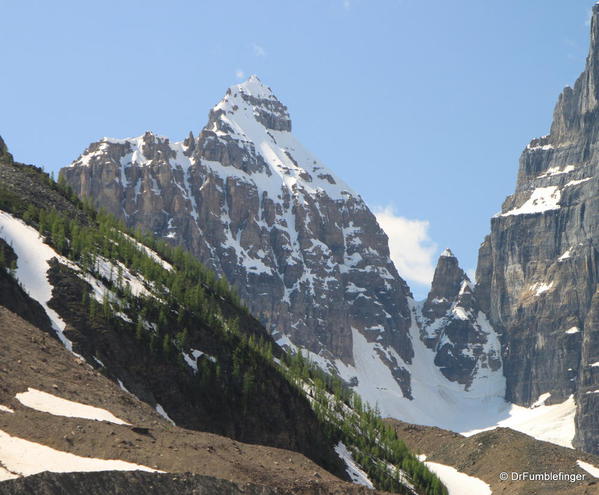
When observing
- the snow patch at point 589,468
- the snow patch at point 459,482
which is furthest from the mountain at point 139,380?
the snow patch at point 589,468

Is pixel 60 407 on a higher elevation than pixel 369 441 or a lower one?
lower

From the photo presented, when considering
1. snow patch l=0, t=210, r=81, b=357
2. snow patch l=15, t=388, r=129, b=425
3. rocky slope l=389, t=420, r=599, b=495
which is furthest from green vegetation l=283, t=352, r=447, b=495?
snow patch l=15, t=388, r=129, b=425

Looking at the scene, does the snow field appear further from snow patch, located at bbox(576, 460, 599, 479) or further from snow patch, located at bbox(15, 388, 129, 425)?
snow patch, located at bbox(576, 460, 599, 479)

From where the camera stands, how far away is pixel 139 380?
8625cm

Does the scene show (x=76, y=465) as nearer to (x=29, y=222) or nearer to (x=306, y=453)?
(x=306, y=453)

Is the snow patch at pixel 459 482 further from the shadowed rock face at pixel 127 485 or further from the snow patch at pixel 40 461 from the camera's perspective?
the shadowed rock face at pixel 127 485

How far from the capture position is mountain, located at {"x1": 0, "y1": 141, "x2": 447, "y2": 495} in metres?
50.9

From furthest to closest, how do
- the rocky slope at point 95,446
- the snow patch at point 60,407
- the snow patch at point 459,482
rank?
1. the snow patch at point 459,482
2. the snow patch at point 60,407
3. the rocky slope at point 95,446

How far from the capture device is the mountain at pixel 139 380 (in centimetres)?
5094

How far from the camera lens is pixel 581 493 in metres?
112

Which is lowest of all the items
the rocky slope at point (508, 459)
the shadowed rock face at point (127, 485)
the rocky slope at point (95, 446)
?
the shadowed rock face at point (127, 485)

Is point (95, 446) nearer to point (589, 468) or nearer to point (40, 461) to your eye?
point (40, 461)

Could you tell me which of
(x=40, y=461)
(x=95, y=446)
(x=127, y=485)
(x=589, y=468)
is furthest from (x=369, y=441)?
(x=127, y=485)

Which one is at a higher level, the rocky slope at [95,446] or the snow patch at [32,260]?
the snow patch at [32,260]
